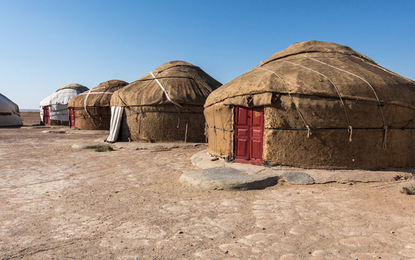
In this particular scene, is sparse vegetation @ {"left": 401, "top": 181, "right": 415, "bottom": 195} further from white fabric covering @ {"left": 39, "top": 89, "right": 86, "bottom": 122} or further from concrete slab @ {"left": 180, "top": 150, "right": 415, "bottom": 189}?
white fabric covering @ {"left": 39, "top": 89, "right": 86, "bottom": 122}

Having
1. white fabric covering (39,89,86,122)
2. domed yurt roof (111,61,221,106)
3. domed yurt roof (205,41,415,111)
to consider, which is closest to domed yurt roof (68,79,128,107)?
white fabric covering (39,89,86,122)

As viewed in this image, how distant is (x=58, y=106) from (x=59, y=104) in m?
0.21

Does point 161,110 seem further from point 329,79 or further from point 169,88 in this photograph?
point 329,79

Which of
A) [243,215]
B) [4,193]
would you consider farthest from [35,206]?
[243,215]

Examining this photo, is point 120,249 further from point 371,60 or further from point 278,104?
point 371,60

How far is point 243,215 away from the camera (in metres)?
3.70

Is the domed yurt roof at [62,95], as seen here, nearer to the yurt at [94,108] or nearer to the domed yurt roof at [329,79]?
the yurt at [94,108]

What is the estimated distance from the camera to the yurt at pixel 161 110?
10.4 meters

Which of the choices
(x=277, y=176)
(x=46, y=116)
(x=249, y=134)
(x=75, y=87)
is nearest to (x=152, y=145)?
(x=249, y=134)

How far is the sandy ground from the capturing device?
9.07 feet

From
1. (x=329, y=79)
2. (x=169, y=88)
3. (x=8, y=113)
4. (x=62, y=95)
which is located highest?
(x=62, y=95)

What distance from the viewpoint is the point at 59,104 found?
21.8m

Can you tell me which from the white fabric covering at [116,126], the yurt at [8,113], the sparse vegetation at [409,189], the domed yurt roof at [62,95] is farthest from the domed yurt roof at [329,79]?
the yurt at [8,113]

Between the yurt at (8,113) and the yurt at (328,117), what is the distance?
20.7 metres
